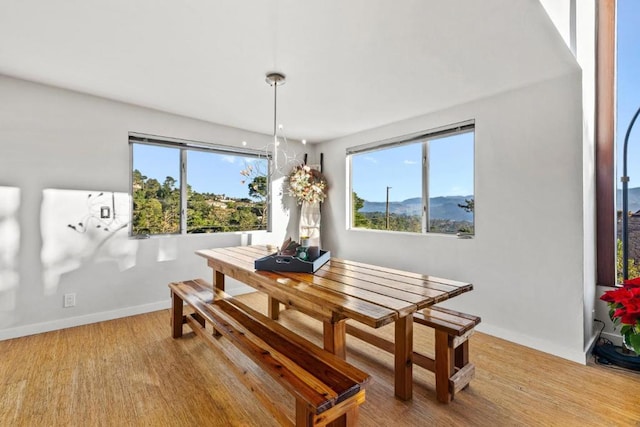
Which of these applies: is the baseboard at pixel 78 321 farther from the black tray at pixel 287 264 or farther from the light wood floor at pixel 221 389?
the black tray at pixel 287 264

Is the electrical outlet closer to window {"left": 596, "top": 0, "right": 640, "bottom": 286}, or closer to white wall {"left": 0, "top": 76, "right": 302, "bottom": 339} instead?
white wall {"left": 0, "top": 76, "right": 302, "bottom": 339}

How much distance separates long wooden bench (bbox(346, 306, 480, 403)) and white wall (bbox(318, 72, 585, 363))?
109cm

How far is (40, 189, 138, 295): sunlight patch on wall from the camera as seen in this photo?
9.23 ft

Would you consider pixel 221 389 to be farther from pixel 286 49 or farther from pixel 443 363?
pixel 286 49

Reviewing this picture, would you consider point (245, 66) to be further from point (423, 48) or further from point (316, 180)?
point (316, 180)

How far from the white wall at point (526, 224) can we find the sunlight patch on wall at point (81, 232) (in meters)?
3.34

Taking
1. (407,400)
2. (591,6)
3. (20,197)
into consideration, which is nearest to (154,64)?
(20,197)

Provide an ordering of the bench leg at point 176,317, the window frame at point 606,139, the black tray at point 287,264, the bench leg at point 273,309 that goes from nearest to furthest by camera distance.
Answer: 1. the black tray at point 287,264
2. the window frame at point 606,139
3. the bench leg at point 176,317
4. the bench leg at point 273,309

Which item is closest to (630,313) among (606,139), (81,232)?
(606,139)

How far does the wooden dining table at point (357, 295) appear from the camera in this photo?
1.37 m

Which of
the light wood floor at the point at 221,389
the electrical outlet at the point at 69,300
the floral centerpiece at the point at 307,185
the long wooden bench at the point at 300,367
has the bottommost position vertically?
the light wood floor at the point at 221,389

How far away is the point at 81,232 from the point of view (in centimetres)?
298

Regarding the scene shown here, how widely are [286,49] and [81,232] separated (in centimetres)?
266

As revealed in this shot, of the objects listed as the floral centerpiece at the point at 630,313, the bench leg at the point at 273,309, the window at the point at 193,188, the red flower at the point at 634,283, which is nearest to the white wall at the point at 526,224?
the red flower at the point at 634,283
